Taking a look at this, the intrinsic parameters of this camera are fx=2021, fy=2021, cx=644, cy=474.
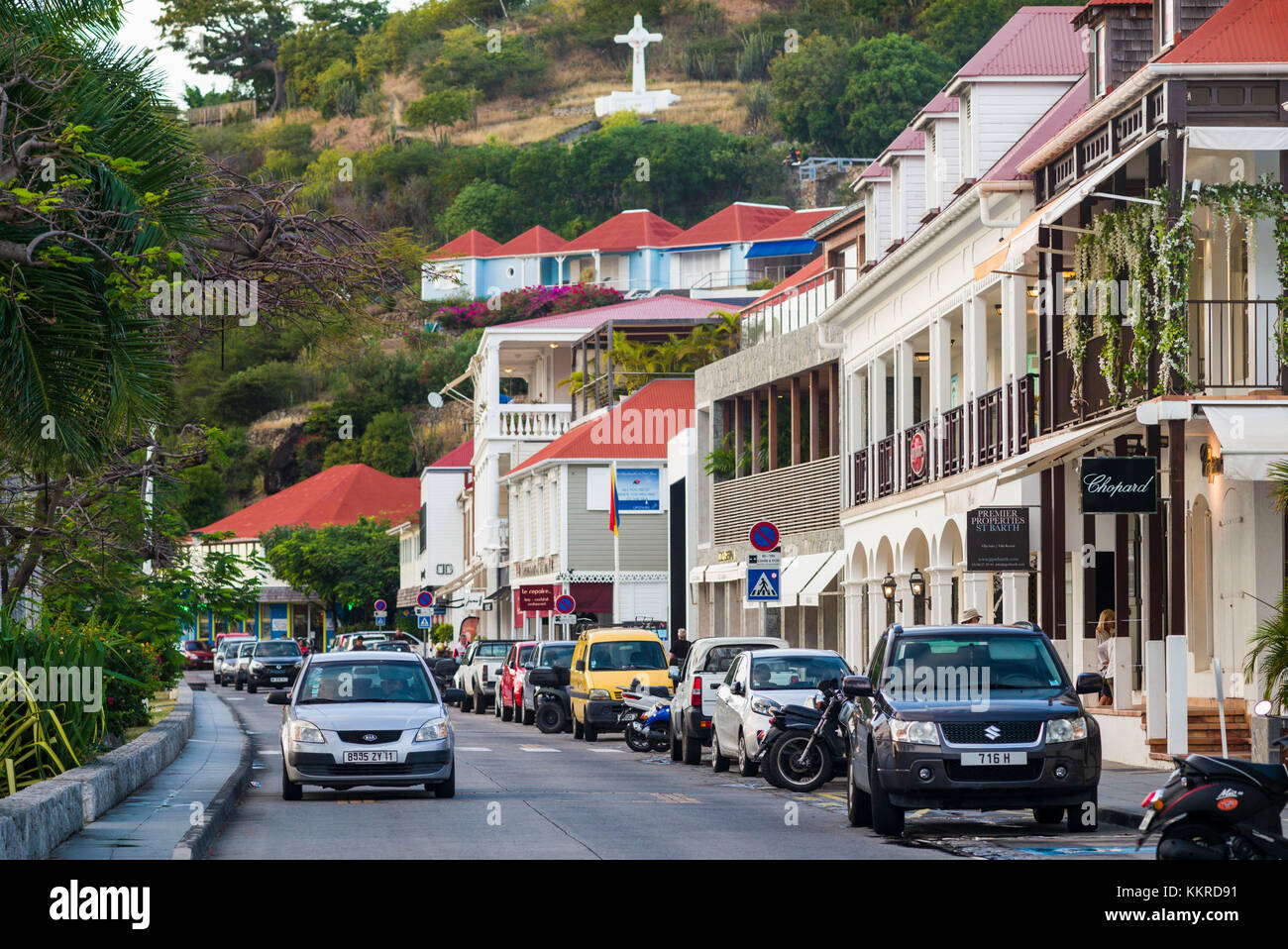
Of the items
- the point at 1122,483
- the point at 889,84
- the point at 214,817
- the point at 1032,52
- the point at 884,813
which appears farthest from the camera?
the point at 889,84

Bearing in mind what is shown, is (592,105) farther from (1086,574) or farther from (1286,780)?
(1286,780)

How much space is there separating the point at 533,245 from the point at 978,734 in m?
118

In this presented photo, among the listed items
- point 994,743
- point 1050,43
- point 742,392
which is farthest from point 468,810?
point 742,392

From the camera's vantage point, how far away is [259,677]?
206 ft

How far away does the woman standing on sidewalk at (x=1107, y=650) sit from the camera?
85.4ft

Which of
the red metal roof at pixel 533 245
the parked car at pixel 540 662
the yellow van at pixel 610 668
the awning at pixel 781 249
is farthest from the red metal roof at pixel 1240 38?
the red metal roof at pixel 533 245

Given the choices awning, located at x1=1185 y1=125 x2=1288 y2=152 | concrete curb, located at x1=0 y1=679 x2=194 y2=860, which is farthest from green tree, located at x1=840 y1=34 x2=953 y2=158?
concrete curb, located at x1=0 y1=679 x2=194 y2=860

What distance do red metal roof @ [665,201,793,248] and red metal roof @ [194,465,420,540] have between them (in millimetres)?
23636

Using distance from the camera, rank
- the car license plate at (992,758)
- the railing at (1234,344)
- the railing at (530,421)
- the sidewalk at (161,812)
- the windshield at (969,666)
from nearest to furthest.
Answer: the sidewalk at (161,812)
the car license plate at (992,758)
the windshield at (969,666)
the railing at (1234,344)
the railing at (530,421)

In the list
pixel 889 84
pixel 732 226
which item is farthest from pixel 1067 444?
pixel 889 84

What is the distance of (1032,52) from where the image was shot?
32875 mm

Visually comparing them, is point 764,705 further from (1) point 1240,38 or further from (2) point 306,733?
(1) point 1240,38

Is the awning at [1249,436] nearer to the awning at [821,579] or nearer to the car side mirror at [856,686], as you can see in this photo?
the car side mirror at [856,686]

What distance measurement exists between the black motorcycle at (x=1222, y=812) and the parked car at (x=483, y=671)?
36.3m
